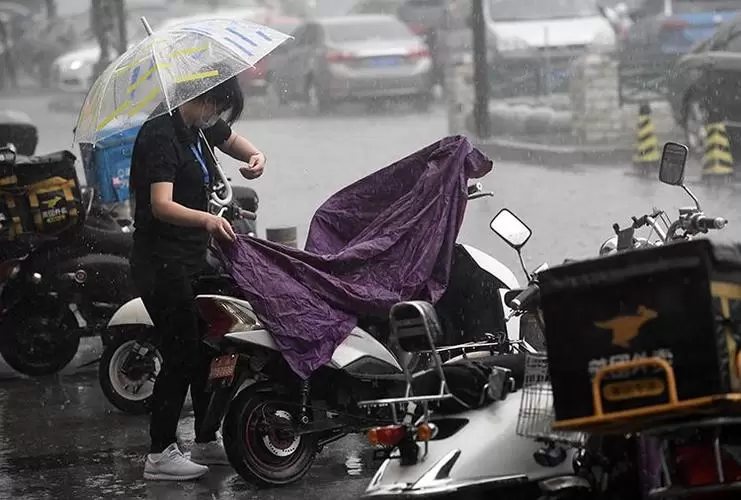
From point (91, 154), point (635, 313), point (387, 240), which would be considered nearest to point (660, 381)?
point (635, 313)

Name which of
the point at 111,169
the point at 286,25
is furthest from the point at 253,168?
the point at 286,25

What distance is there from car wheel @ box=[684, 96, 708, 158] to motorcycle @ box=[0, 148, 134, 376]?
31.6 feet

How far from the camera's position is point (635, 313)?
170 inches

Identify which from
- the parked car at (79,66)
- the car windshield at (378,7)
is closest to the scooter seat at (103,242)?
the parked car at (79,66)

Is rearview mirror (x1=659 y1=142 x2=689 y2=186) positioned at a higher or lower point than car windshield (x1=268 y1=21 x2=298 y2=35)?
Result: lower

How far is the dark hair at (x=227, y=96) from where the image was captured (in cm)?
685

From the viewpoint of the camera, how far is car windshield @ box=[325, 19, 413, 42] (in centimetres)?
2680

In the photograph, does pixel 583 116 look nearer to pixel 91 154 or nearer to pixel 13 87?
pixel 91 154

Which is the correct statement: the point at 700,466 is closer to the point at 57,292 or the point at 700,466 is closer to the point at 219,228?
the point at 219,228

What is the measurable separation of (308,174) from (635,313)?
48.5 ft

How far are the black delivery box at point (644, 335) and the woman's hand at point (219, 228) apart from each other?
7.78 feet

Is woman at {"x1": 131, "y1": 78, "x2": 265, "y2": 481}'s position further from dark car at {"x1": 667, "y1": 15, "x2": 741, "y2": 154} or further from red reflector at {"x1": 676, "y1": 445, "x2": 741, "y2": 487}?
dark car at {"x1": 667, "y1": 15, "x2": 741, "y2": 154}

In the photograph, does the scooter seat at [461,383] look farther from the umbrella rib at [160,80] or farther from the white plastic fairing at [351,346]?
the umbrella rib at [160,80]

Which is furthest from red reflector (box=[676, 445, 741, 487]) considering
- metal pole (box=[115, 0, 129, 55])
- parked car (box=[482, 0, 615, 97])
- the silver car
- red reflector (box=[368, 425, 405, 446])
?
the silver car
